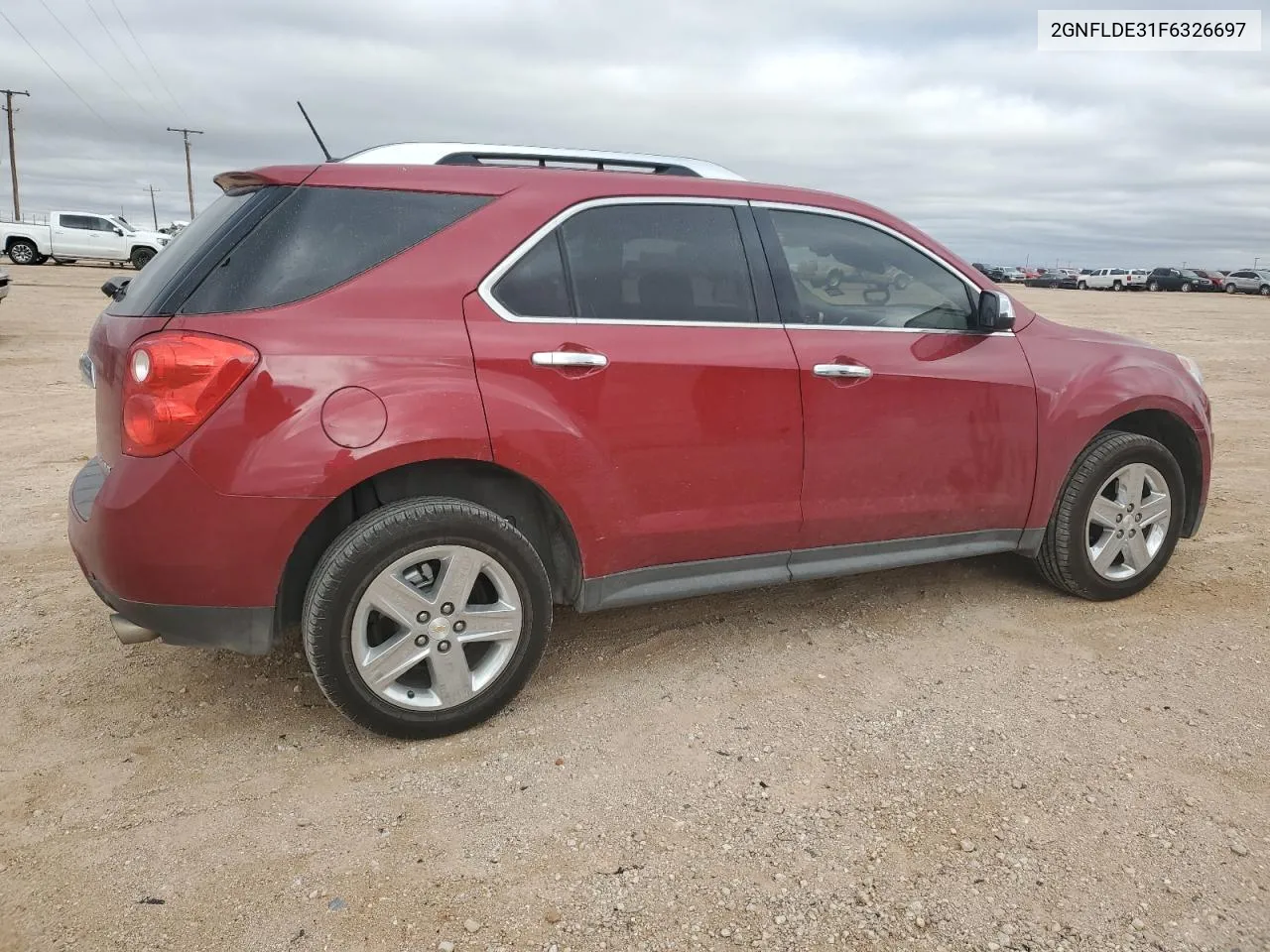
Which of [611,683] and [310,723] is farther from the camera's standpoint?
[611,683]

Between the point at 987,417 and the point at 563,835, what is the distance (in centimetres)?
225

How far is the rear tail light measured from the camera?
2.52 m

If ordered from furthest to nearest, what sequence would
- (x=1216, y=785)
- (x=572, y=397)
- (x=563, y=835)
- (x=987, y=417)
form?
(x=987, y=417)
(x=572, y=397)
(x=1216, y=785)
(x=563, y=835)

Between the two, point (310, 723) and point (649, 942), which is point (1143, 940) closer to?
point (649, 942)

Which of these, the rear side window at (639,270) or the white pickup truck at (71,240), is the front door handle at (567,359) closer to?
the rear side window at (639,270)

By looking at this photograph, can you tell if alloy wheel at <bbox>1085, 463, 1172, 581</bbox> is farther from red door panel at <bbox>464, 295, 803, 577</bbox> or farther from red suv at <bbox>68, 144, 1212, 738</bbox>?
red door panel at <bbox>464, 295, 803, 577</bbox>

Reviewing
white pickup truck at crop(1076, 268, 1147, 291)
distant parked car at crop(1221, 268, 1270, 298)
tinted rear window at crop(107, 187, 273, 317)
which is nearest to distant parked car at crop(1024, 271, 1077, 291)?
white pickup truck at crop(1076, 268, 1147, 291)

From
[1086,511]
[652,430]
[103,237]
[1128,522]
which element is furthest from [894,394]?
[103,237]

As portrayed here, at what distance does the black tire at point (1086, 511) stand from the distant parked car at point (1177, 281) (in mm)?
56937

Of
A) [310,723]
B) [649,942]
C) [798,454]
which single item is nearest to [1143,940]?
[649,942]

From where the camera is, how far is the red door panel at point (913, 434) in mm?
3318

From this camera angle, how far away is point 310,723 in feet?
9.96

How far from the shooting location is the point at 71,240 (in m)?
29.0

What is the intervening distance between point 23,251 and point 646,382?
32.9 m
